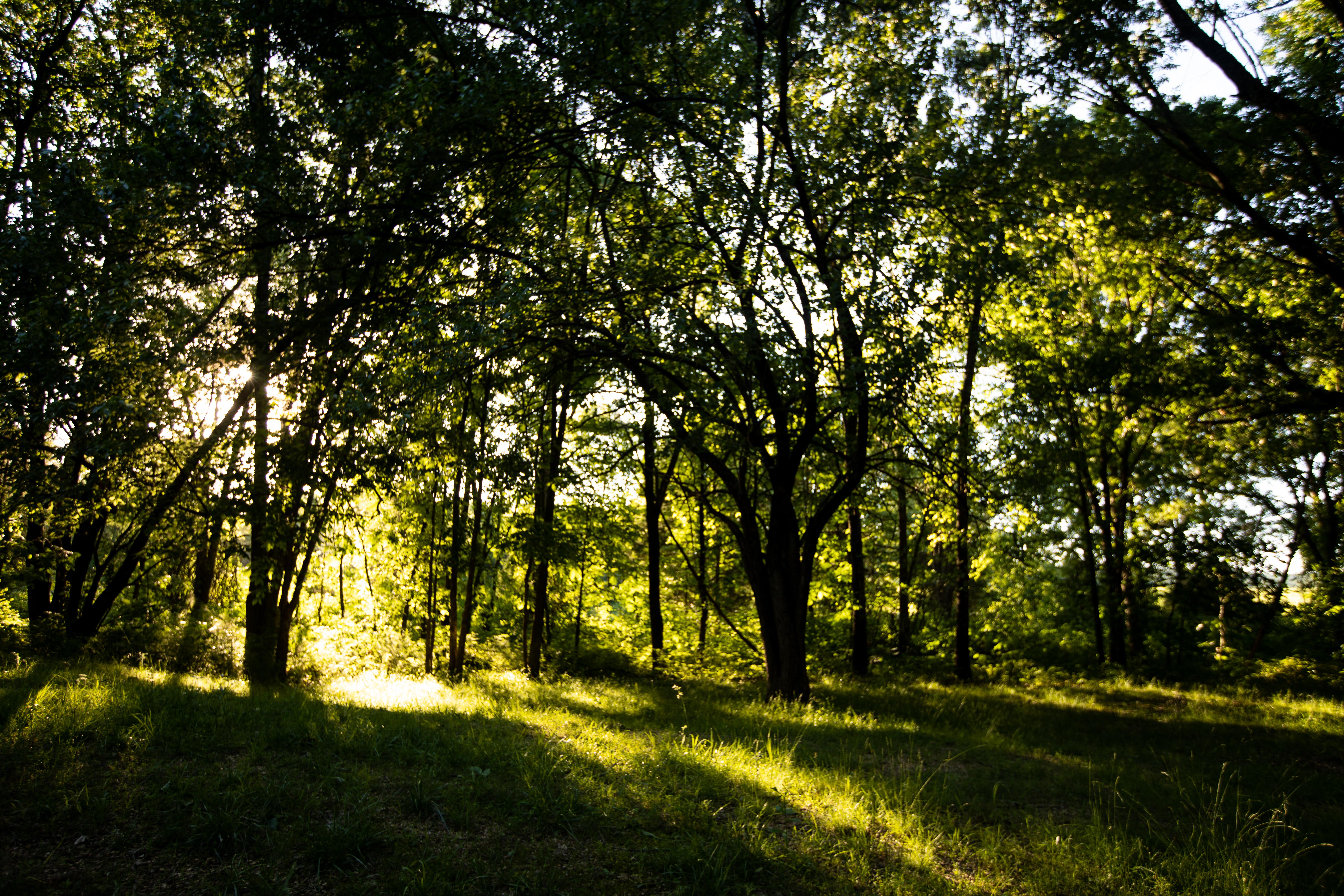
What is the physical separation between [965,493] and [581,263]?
7011 millimetres

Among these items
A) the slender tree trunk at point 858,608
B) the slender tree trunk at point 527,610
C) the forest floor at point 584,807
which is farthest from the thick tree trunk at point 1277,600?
the slender tree trunk at point 527,610

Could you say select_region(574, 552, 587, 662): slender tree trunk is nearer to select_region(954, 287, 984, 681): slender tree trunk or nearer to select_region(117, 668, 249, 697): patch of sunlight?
select_region(954, 287, 984, 681): slender tree trunk

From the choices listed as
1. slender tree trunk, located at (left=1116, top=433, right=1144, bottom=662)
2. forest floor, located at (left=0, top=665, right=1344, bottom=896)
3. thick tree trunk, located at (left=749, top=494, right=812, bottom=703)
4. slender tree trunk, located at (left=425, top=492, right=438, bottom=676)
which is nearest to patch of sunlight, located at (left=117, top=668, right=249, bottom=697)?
forest floor, located at (left=0, top=665, right=1344, bottom=896)

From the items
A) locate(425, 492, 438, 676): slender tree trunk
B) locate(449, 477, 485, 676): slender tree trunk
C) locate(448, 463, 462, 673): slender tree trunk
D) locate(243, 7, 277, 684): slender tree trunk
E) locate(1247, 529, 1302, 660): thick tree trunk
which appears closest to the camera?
locate(243, 7, 277, 684): slender tree trunk

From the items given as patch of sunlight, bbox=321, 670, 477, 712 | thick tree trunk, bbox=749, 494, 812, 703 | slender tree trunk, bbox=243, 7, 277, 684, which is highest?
slender tree trunk, bbox=243, 7, 277, 684

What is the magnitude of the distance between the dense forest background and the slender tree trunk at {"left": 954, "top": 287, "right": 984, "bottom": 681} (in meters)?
0.18

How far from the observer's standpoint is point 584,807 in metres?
4.74

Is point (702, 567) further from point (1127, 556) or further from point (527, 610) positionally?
point (1127, 556)

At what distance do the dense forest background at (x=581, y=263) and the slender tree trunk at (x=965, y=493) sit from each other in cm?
18

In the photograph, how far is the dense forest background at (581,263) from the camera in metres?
7.25

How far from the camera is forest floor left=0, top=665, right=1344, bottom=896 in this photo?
155 inches

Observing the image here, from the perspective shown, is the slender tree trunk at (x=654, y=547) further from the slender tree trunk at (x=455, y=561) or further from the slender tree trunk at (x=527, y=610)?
the slender tree trunk at (x=455, y=561)

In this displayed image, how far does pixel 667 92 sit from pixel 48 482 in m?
9.06

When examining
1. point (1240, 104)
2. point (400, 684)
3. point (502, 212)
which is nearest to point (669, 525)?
point (400, 684)
